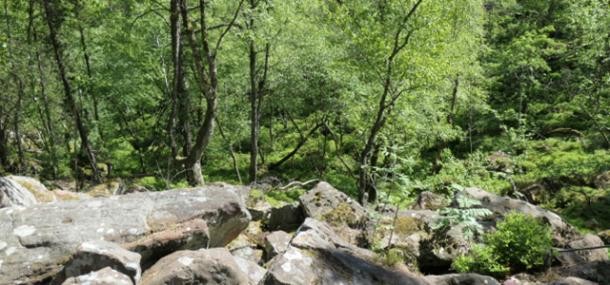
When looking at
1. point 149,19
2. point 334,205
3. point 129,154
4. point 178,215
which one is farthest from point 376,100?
point 129,154

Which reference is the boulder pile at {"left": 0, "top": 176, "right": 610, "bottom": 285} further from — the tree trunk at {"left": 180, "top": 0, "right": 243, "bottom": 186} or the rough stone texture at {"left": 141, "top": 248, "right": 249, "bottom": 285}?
the tree trunk at {"left": 180, "top": 0, "right": 243, "bottom": 186}

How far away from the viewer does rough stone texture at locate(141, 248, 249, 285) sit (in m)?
5.72

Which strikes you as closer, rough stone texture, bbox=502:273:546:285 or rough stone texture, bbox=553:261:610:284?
rough stone texture, bbox=553:261:610:284

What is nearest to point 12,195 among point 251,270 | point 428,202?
point 251,270

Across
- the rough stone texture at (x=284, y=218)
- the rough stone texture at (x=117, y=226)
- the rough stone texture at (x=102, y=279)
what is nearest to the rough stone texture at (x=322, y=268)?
the rough stone texture at (x=117, y=226)

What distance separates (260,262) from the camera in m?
8.98

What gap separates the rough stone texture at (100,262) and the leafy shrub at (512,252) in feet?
19.1

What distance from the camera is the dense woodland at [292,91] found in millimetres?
16203

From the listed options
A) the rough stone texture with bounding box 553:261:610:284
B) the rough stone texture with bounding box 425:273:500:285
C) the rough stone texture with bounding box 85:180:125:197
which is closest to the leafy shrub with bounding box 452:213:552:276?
the rough stone texture with bounding box 553:261:610:284

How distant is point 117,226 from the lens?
711cm

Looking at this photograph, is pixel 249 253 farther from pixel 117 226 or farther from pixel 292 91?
pixel 292 91

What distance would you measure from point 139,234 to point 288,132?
3046cm

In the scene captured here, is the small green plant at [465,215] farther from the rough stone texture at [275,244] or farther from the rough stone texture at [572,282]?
the rough stone texture at [275,244]

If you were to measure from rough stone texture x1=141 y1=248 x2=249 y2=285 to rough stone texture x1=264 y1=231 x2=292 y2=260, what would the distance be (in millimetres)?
2417
